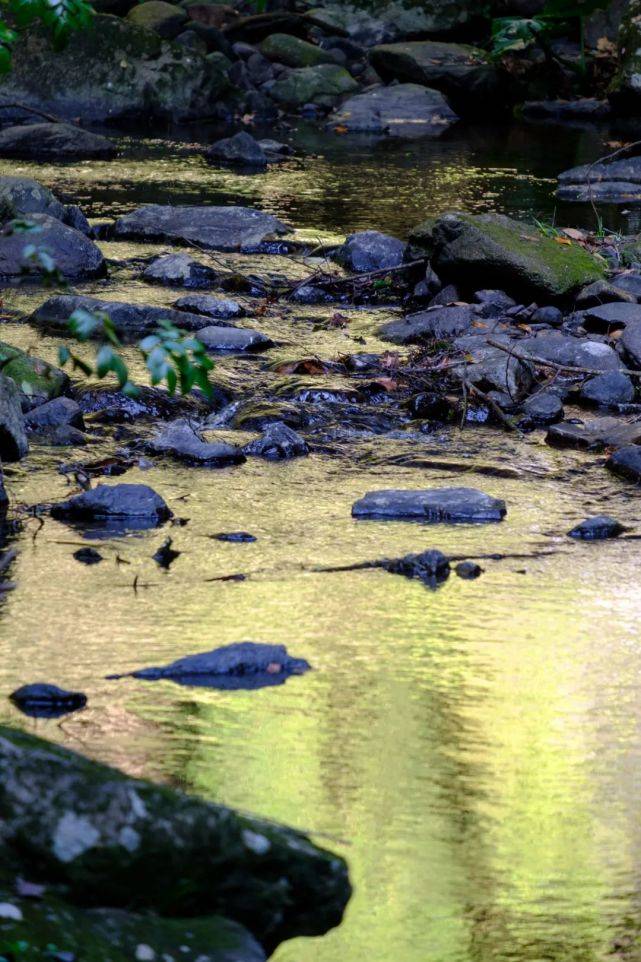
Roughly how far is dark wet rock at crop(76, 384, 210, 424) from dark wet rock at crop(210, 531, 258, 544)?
4.57ft

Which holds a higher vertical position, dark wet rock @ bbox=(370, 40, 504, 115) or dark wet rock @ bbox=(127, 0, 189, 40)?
dark wet rock @ bbox=(127, 0, 189, 40)

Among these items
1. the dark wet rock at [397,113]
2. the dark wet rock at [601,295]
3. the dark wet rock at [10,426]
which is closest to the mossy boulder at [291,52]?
the dark wet rock at [397,113]

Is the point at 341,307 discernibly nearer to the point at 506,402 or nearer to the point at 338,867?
the point at 506,402

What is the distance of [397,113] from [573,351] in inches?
459

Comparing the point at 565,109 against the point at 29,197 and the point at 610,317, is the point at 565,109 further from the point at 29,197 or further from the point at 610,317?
the point at 610,317

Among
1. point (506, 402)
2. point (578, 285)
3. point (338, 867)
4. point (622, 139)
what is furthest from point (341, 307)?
point (622, 139)

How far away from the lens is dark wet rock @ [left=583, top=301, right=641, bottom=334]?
6793mm

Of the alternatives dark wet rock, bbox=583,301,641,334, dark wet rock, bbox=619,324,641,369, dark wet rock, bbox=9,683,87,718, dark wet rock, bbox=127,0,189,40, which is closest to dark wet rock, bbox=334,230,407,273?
dark wet rock, bbox=583,301,641,334

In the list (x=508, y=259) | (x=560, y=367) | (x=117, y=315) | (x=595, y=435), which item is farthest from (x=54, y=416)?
Answer: (x=508, y=259)

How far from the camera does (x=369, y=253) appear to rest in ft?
28.1

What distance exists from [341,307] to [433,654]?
14.8 ft

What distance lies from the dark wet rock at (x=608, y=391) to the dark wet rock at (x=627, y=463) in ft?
2.93

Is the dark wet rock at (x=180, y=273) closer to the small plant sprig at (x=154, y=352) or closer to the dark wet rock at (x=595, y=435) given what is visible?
the dark wet rock at (x=595, y=435)

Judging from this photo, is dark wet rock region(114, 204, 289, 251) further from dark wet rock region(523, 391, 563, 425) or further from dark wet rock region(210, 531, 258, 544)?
dark wet rock region(210, 531, 258, 544)
